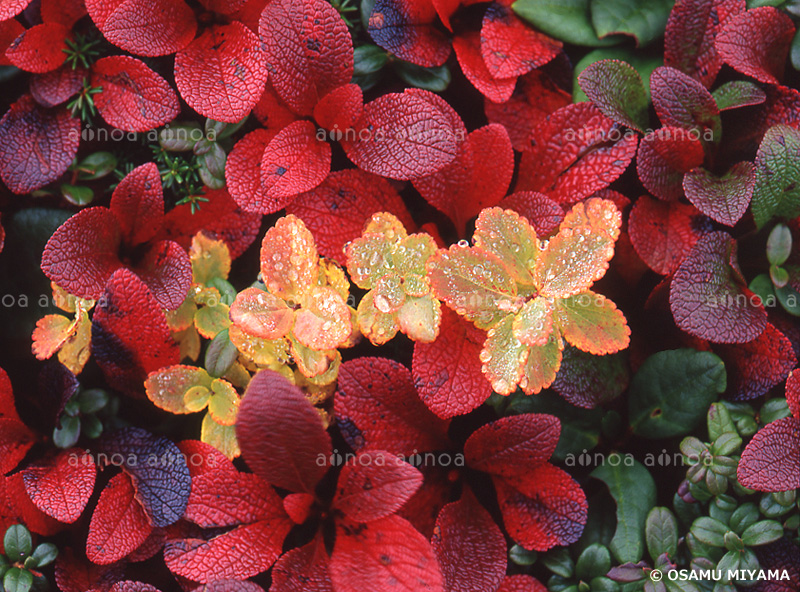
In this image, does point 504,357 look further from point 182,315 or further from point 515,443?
point 182,315

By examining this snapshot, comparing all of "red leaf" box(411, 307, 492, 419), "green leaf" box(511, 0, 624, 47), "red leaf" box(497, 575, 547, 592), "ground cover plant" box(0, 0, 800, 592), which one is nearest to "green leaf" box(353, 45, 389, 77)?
"ground cover plant" box(0, 0, 800, 592)

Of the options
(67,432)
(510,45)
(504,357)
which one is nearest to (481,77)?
(510,45)

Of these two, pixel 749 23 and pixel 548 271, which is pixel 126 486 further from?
pixel 749 23

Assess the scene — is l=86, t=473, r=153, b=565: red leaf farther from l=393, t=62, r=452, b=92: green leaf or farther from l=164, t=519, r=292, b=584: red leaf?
l=393, t=62, r=452, b=92: green leaf

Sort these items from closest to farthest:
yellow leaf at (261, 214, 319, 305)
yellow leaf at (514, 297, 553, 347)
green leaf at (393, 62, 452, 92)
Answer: yellow leaf at (514, 297, 553, 347), yellow leaf at (261, 214, 319, 305), green leaf at (393, 62, 452, 92)

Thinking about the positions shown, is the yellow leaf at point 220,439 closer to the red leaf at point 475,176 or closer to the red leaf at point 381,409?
the red leaf at point 381,409

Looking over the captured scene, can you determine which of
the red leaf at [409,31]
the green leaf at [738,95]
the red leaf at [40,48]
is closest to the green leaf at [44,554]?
the red leaf at [40,48]
